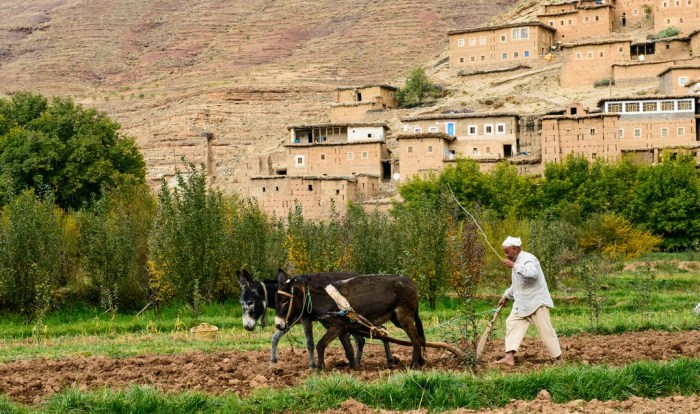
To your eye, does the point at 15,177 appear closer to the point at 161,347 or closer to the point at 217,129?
the point at 161,347

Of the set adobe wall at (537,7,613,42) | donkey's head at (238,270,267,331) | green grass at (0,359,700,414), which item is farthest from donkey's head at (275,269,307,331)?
adobe wall at (537,7,613,42)

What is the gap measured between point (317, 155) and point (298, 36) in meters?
86.3

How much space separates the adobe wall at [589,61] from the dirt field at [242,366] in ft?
176

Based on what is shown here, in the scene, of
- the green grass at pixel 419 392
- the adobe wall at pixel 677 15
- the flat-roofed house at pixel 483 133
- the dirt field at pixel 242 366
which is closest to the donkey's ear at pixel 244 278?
the dirt field at pixel 242 366

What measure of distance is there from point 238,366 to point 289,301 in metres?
1.10

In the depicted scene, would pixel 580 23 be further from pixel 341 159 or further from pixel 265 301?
pixel 265 301

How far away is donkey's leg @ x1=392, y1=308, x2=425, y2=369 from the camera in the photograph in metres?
12.2

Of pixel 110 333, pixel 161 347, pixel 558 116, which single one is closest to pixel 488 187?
pixel 558 116

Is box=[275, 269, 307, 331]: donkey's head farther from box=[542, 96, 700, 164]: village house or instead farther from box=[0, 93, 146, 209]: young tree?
box=[542, 96, 700, 164]: village house

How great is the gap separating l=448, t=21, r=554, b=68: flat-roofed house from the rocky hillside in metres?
13.3

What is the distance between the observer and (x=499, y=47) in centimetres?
7444

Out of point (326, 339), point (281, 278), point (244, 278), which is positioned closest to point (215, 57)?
point (244, 278)

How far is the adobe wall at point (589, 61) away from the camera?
66.3 metres

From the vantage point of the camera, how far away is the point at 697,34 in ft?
218
